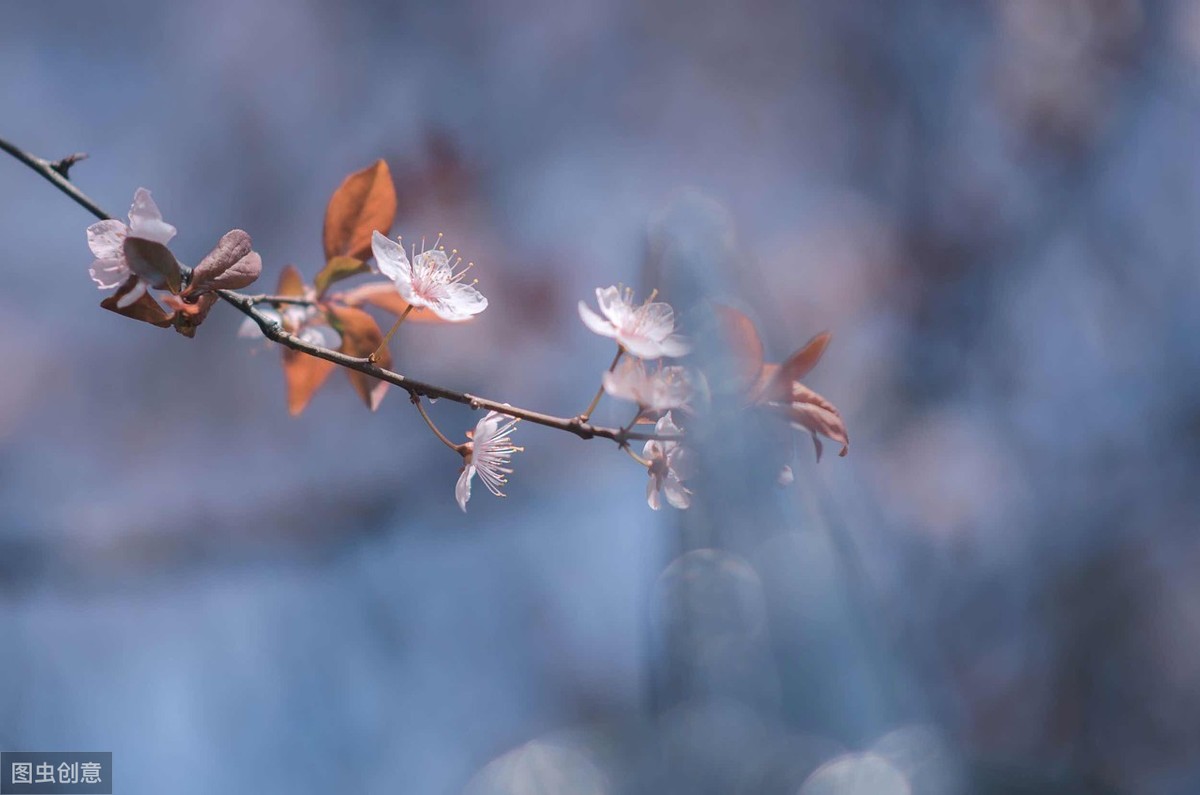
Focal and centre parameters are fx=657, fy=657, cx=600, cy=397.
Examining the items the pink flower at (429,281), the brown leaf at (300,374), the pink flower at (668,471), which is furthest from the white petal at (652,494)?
the brown leaf at (300,374)

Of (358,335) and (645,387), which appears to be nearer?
(645,387)

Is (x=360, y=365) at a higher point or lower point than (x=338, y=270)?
lower

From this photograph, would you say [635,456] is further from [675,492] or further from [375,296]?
[375,296]

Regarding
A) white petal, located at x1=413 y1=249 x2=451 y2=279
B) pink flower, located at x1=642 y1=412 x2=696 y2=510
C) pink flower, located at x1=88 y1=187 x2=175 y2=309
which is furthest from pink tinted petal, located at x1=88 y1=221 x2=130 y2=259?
pink flower, located at x1=642 y1=412 x2=696 y2=510

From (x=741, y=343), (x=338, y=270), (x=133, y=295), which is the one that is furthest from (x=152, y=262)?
(x=741, y=343)

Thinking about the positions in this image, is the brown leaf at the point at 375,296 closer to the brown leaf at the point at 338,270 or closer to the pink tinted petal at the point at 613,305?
the brown leaf at the point at 338,270
